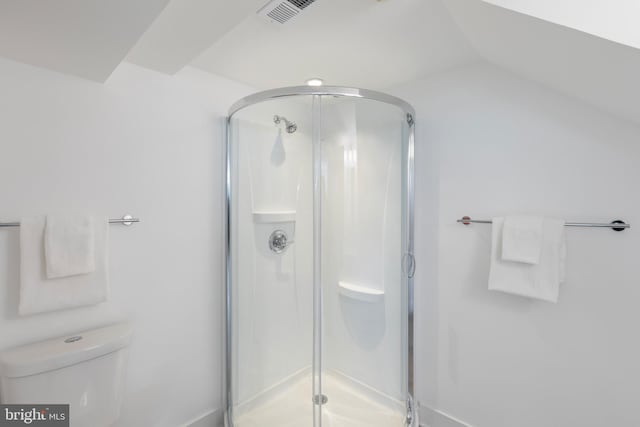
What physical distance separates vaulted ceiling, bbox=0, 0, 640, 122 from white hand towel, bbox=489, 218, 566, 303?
1.89 ft

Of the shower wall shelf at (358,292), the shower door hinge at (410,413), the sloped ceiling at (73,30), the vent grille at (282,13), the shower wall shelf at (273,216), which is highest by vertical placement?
the vent grille at (282,13)

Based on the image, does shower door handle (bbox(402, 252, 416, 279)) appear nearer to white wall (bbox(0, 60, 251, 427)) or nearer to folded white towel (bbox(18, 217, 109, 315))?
white wall (bbox(0, 60, 251, 427))

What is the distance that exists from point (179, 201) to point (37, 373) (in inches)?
36.5

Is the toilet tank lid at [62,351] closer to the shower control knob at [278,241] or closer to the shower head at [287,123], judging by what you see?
the shower control knob at [278,241]

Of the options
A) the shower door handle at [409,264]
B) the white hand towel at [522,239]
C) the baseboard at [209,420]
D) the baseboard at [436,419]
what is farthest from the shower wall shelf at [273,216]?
the baseboard at [436,419]

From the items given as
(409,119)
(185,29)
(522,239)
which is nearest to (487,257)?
(522,239)

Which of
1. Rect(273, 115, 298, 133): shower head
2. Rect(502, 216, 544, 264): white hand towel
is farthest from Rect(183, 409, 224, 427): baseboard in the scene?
Rect(502, 216, 544, 264): white hand towel

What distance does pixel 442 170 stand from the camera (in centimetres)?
193

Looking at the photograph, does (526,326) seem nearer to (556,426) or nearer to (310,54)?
(556,426)

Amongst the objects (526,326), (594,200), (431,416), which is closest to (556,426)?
(526,326)

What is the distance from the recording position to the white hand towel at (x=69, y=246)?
1.26 m

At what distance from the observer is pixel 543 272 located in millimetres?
1492

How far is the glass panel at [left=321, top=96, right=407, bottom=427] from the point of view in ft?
5.48

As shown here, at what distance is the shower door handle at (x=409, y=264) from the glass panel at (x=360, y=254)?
0.14 ft
